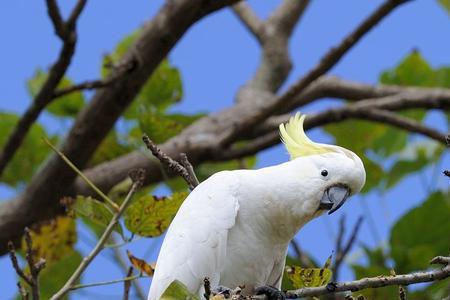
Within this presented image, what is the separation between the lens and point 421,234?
4.80 m

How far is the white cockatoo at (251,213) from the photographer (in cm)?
317

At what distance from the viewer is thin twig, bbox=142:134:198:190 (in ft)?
9.59

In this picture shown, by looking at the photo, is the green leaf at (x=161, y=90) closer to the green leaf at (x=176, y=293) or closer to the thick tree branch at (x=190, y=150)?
the thick tree branch at (x=190, y=150)

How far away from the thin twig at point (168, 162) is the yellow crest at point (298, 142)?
0.36 metres

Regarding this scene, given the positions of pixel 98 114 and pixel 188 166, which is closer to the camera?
pixel 188 166

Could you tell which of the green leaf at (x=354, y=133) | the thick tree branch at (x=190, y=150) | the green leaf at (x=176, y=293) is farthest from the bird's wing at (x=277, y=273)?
the green leaf at (x=354, y=133)

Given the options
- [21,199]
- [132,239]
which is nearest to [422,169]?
[21,199]

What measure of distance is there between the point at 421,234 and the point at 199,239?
1.93 m

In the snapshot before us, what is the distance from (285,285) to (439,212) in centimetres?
91

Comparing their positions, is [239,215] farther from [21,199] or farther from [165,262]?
[21,199]

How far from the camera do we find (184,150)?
4863 mm

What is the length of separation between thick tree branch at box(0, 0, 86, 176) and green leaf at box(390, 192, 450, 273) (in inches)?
70.9

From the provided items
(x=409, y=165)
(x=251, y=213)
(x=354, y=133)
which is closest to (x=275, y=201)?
(x=251, y=213)

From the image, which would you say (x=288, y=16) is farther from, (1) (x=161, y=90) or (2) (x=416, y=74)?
(1) (x=161, y=90)
